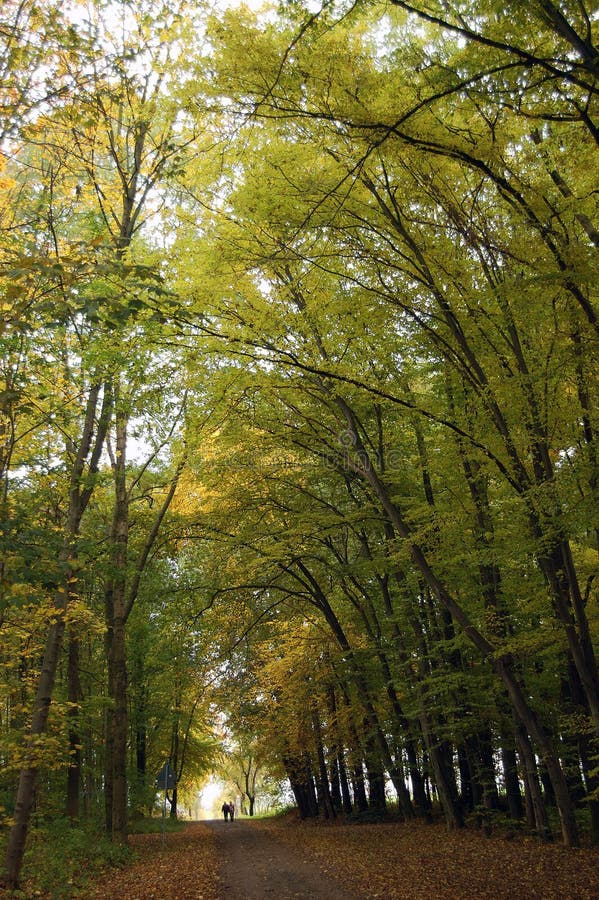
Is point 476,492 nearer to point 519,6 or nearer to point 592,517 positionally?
point 592,517

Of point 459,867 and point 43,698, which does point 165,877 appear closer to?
point 43,698

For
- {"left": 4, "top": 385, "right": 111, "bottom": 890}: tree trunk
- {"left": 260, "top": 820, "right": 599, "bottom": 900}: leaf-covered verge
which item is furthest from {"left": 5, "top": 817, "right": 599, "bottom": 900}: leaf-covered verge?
{"left": 4, "top": 385, "right": 111, "bottom": 890}: tree trunk

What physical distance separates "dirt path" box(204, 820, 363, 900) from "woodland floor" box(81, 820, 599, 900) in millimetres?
14

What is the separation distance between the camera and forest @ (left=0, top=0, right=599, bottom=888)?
17.5ft

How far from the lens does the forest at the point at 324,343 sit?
5348 mm

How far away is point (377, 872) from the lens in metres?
8.70

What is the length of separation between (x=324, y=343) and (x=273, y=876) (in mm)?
8169

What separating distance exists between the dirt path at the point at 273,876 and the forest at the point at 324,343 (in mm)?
2762

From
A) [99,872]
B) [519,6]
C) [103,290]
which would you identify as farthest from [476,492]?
[99,872]

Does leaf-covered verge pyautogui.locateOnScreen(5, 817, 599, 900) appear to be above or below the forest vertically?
below

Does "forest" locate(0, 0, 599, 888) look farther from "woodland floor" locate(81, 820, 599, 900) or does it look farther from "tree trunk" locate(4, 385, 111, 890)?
"woodland floor" locate(81, 820, 599, 900)

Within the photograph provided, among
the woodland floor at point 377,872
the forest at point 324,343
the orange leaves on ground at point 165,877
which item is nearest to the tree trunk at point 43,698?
the forest at point 324,343

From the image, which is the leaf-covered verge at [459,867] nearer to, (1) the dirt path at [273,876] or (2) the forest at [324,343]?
(1) the dirt path at [273,876]

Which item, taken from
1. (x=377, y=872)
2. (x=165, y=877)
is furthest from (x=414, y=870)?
(x=165, y=877)
